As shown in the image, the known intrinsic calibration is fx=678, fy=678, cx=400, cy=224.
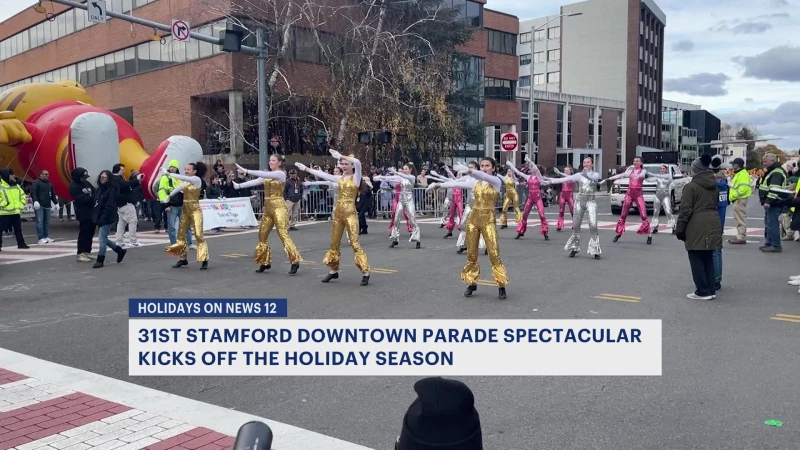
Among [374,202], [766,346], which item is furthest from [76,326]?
[374,202]

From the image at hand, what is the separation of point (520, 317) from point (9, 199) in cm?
1223

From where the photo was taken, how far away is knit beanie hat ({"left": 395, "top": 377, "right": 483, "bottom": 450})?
1698mm

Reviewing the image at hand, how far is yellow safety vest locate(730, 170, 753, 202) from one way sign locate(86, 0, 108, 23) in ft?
45.6

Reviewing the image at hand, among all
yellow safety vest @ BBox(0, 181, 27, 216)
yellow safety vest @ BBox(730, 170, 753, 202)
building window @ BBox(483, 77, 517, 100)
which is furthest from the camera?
building window @ BBox(483, 77, 517, 100)

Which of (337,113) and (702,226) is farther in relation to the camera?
(337,113)

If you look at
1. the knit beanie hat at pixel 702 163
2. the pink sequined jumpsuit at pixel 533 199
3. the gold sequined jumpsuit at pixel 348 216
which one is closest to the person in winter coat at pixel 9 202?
the gold sequined jumpsuit at pixel 348 216

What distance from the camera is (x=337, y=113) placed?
27000 mm

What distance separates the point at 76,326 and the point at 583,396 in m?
5.56

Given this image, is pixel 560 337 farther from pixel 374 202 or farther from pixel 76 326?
pixel 374 202

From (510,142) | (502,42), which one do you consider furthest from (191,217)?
(502,42)

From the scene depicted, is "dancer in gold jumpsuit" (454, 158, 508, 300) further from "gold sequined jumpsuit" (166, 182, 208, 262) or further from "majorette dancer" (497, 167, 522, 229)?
"majorette dancer" (497, 167, 522, 229)

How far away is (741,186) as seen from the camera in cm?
1387

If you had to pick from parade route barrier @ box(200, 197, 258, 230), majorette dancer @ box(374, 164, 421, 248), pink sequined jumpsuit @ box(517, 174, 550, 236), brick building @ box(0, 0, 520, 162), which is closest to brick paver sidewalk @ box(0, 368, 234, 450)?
majorette dancer @ box(374, 164, 421, 248)

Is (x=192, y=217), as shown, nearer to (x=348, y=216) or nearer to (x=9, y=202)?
(x=348, y=216)
